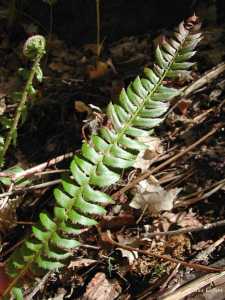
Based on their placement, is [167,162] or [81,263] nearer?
[81,263]

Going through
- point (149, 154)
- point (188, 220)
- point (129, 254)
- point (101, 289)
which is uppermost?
point (149, 154)

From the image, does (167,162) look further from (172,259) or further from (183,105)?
(172,259)

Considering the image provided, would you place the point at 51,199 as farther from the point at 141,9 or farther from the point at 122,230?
the point at 141,9

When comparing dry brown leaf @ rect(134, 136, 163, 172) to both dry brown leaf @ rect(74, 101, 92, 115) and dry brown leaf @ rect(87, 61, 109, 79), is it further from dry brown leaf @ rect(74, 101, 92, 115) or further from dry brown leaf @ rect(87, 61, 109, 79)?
dry brown leaf @ rect(87, 61, 109, 79)

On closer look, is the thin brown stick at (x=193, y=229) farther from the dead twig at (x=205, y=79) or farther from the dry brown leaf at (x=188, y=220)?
the dead twig at (x=205, y=79)

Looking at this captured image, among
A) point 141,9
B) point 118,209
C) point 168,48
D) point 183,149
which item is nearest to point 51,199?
point 118,209

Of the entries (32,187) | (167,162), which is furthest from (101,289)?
(167,162)

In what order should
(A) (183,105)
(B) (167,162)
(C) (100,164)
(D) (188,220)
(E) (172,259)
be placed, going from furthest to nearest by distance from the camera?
(A) (183,105) → (B) (167,162) → (D) (188,220) → (E) (172,259) → (C) (100,164)
